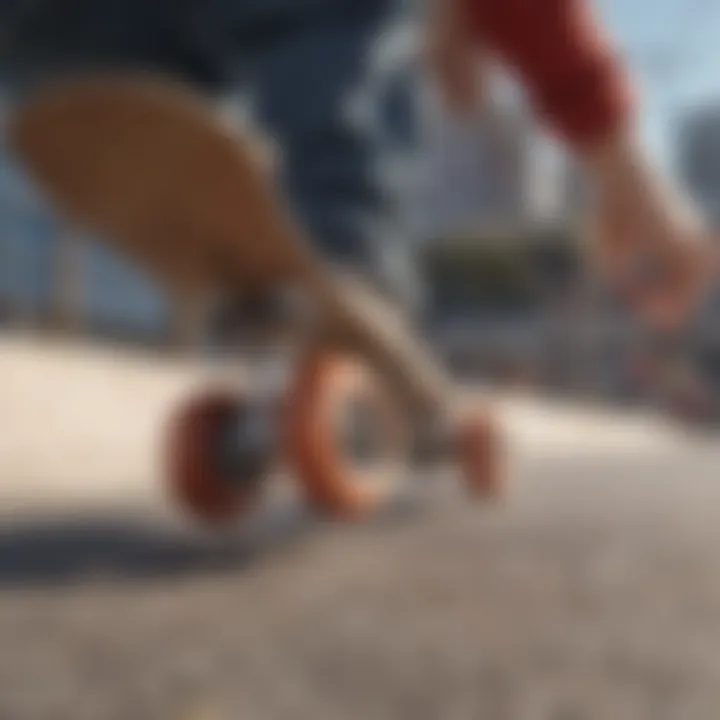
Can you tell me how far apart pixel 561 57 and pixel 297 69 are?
197 millimetres

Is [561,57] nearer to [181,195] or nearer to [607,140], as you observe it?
[607,140]

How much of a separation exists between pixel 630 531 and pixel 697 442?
159 cm

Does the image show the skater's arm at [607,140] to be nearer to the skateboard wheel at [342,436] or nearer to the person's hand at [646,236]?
the person's hand at [646,236]

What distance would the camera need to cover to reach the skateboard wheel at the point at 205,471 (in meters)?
0.69

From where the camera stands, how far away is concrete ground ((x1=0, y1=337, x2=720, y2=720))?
357 mm

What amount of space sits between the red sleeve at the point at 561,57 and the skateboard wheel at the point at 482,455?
0.27m

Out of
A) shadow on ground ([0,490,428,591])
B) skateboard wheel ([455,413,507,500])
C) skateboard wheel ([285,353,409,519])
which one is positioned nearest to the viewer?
shadow on ground ([0,490,428,591])

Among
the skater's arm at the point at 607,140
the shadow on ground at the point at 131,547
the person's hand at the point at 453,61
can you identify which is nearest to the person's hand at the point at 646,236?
the skater's arm at the point at 607,140

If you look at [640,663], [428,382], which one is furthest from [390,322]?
[640,663]

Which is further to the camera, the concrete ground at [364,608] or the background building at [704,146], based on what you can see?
the background building at [704,146]

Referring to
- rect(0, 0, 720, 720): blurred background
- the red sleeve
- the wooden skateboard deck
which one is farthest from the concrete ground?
the red sleeve

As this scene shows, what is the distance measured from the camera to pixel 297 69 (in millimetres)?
729

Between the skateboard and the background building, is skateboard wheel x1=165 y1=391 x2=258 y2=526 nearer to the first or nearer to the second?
the skateboard

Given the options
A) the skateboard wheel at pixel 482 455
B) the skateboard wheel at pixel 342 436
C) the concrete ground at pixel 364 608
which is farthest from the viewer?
the skateboard wheel at pixel 482 455
